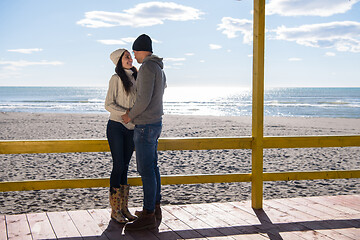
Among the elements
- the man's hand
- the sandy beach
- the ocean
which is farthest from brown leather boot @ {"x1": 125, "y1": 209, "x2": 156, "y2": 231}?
the ocean

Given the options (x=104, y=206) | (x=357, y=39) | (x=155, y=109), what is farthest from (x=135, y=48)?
(x=357, y=39)

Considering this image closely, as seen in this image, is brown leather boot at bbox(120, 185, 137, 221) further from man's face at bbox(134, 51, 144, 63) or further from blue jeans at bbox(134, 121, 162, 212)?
man's face at bbox(134, 51, 144, 63)

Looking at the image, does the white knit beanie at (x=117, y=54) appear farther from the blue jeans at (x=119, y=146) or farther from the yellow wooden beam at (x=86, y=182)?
the yellow wooden beam at (x=86, y=182)

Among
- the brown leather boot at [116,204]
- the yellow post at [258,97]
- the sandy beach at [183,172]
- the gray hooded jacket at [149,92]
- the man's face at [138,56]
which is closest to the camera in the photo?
the gray hooded jacket at [149,92]

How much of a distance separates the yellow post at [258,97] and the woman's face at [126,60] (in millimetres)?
1277

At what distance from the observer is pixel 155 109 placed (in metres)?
3.12

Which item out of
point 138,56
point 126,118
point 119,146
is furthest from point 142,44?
point 119,146

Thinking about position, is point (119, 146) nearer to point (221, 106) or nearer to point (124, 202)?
point (124, 202)

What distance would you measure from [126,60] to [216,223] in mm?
1652

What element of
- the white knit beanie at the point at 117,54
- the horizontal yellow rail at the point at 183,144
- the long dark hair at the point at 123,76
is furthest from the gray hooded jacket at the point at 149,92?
the horizontal yellow rail at the point at 183,144

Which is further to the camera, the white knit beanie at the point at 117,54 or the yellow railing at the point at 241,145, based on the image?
the yellow railing at the point at 241,145

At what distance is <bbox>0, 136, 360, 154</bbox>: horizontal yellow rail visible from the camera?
3387mm

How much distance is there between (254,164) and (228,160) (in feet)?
15.0

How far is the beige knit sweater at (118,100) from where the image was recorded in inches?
125
